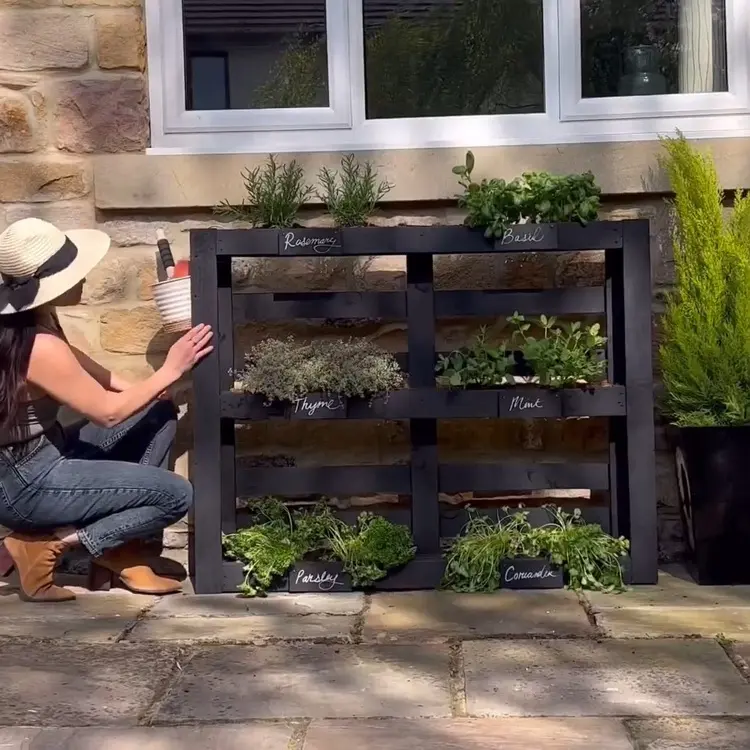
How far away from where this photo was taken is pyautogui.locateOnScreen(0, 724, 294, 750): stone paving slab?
8.54 feet

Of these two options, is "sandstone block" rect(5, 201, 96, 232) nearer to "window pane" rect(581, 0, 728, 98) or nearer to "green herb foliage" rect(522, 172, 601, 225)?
"green herb foliage" rect(522, 172, 601, 225)

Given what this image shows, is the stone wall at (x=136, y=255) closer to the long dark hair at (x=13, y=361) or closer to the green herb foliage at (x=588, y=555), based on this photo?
the green herb foliage at (x=588, y=555)

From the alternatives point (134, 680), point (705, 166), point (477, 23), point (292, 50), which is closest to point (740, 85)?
point (705, 166)

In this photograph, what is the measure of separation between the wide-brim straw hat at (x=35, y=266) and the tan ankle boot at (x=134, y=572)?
0.96m

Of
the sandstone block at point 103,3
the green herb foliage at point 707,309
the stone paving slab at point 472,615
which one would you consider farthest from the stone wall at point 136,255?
the stone paving slab at point 472,615

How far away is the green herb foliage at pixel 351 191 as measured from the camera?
4.07 meters

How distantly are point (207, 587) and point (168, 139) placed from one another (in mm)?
1715

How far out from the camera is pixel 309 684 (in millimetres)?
3008

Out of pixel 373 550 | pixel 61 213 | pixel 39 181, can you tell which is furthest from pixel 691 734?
pixel 39 181

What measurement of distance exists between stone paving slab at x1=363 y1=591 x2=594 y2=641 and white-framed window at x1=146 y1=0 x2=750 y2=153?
1705mm

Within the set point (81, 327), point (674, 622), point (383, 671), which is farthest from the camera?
point (81, 327)

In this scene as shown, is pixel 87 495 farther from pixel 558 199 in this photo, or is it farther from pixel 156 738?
pixel 558 199

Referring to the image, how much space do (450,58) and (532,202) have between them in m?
0.88

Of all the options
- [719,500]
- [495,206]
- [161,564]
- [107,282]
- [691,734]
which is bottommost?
[691,734]
